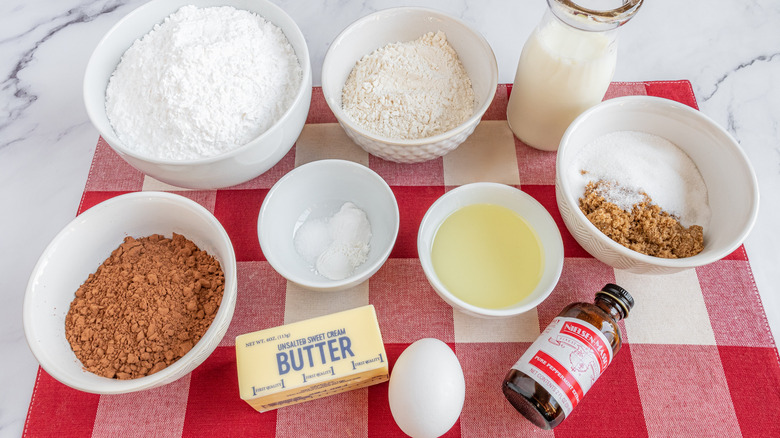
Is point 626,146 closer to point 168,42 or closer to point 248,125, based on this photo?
point 248,125

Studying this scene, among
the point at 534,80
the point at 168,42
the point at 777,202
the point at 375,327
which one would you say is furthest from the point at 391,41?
the point at 777,202

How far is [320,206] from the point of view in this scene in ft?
3.69

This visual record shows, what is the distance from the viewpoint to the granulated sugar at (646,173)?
0.99 m

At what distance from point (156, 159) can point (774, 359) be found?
4.10 ft

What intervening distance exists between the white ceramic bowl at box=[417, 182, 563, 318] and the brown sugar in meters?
0.09

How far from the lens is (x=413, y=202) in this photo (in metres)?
1.14

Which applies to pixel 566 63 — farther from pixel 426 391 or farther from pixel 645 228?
pixel 426 391

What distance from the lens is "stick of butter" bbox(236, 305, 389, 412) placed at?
32.7 inches

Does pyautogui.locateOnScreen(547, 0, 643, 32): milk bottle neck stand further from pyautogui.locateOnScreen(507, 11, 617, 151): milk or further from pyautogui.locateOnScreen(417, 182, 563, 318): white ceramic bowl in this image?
pyautogui.locateOnScreen(417, 182, 563, 318): white ceramic bowl

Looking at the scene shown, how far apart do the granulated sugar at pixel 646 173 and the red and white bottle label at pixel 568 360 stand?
0.90 ft

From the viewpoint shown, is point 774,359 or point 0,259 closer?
point 774,359

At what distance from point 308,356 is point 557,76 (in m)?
0.72

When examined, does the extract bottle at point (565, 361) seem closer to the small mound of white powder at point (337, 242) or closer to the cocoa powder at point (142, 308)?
the small mound of white powder at point (337, 242)

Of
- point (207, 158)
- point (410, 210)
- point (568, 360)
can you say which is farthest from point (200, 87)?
point (568, 360)
